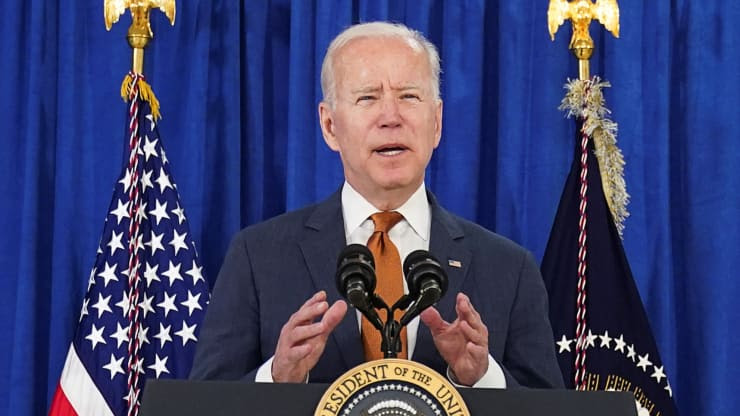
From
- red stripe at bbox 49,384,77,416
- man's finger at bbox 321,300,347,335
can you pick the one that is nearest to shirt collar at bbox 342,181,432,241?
man's finger at bbox 321,300,347,335

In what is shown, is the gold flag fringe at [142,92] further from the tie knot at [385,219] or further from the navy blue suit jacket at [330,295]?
the tie knot at [385,219]

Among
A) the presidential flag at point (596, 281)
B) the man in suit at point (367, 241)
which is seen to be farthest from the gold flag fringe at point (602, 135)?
the man in suit at point (367, 241)

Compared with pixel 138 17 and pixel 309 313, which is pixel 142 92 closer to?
pixel 138 17

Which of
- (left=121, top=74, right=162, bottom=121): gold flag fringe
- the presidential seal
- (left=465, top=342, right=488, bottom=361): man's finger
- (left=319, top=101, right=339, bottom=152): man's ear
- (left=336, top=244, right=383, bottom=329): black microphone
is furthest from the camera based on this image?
(left=121, top=74, right=162, bottom=121): gold flag fringe

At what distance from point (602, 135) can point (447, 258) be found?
1.26 metres

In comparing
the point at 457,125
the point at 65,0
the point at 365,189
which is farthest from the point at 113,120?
the point at 365,189

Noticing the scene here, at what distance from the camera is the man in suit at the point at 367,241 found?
222cm

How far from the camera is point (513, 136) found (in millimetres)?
3721

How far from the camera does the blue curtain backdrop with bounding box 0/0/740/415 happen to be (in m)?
3.62

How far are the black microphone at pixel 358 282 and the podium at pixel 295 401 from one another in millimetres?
146

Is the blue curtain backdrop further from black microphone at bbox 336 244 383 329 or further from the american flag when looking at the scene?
black microphone at bbox 336 244 383 329

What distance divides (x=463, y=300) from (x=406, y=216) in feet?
2.13

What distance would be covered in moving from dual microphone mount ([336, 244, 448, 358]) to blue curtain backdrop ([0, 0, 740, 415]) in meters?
1.95

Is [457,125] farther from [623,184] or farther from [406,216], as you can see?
[406,216]
